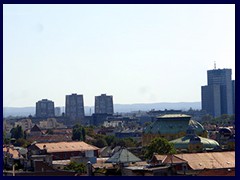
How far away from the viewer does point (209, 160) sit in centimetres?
2633

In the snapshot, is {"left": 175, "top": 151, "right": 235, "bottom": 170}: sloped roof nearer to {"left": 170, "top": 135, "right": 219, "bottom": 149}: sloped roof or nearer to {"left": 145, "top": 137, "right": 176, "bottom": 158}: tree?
{"left": 145, "top": 137, "right": 176, "bottom": 158}: tree

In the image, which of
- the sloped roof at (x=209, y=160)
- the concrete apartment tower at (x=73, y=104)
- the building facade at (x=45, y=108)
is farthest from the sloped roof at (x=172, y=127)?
the building facade at (x=45, y=108)

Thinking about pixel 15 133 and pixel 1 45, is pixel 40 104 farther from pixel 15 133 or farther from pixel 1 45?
pixel 1 45

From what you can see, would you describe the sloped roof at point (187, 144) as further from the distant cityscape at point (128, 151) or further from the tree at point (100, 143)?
the tree at point (100, 143)

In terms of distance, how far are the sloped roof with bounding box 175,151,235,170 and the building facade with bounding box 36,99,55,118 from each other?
4776 inches

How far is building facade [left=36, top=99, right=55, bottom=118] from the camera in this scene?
5817 inches

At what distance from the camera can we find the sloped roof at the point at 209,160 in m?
25.1

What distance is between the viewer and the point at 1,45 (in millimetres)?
7242

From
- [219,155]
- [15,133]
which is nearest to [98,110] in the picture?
[15,133]

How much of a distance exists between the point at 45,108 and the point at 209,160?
408ft

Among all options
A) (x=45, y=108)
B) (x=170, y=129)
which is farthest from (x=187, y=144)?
(x=45, y=108)

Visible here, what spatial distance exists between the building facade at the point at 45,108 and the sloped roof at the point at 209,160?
398 ft

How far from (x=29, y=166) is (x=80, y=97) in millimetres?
118254

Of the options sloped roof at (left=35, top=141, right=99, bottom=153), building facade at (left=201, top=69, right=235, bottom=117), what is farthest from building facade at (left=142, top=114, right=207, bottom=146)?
building facade at (left=201, top=69, right=235, bottom=117)
